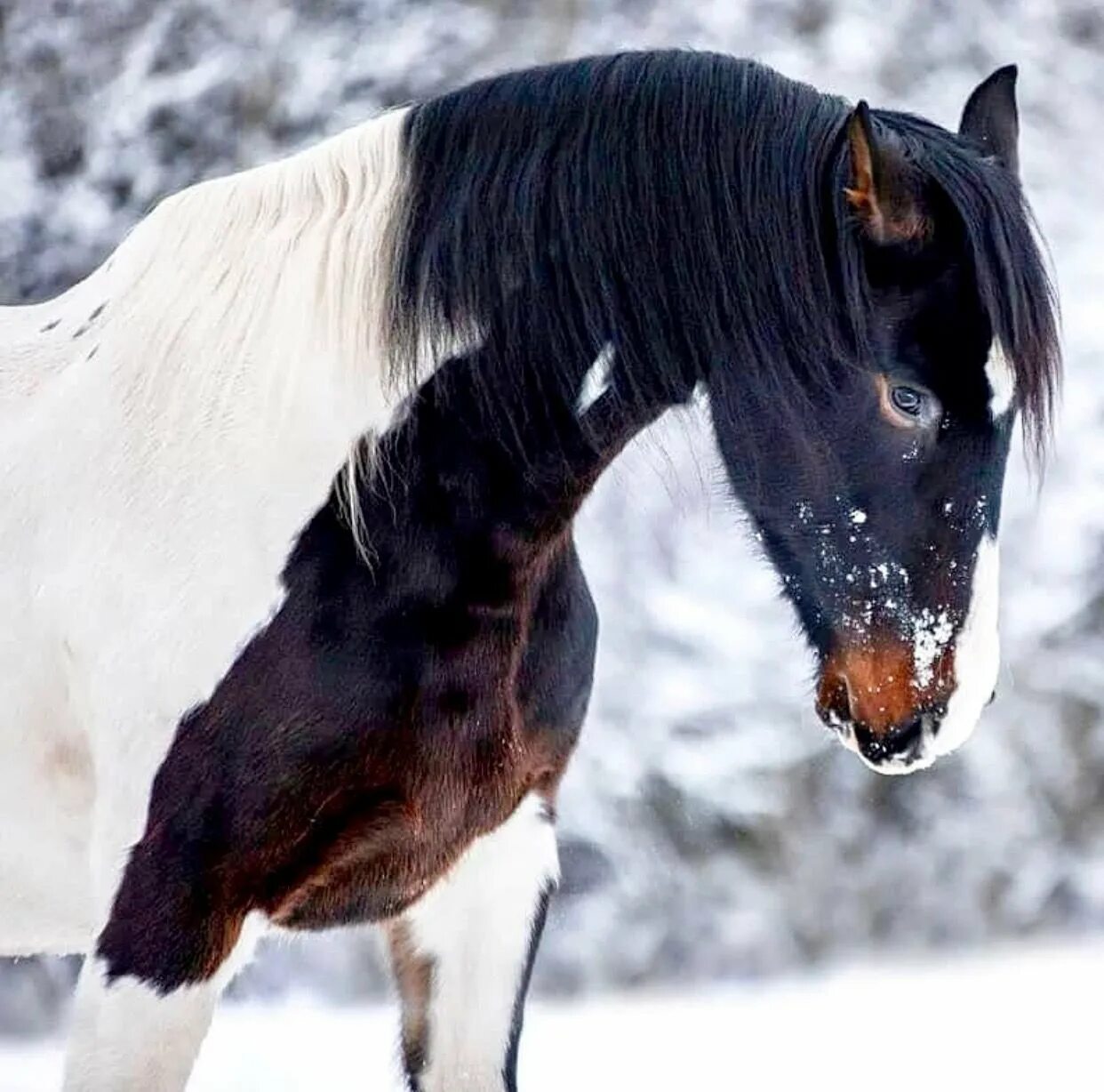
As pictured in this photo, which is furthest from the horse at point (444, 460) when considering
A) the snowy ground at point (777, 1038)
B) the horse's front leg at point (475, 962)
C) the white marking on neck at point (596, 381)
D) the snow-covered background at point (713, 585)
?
the snow-covered background at point (713, 585)

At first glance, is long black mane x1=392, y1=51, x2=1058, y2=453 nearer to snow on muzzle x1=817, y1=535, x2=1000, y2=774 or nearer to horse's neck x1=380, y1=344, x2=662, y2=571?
horse's neck x1=380, y1=344, x2=662, y2=571

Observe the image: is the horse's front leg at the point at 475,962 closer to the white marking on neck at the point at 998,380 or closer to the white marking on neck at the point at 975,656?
the white marking on neck at the point at 975,656

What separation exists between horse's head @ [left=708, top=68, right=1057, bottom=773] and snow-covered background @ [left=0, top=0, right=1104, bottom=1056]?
218 cm

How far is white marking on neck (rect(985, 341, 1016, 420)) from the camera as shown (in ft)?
5.32

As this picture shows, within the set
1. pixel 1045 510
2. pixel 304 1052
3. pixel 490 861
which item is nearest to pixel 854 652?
pixel 490 861

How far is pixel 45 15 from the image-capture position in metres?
4.47

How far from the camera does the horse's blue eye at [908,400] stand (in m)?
1.64

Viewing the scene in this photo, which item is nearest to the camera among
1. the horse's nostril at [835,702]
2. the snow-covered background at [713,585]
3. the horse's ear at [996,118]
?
the horse's nostril at [835,702]

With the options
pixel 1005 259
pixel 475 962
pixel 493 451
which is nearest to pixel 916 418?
pixel 1005 259

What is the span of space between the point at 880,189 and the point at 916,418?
0.70 ft

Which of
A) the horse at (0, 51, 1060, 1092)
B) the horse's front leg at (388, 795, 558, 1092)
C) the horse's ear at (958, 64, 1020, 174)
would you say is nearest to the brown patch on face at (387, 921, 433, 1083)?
the horse's front leg at (388, 795, 558, 1092)

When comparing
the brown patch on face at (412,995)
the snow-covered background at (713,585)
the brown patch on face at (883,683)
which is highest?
the brown patch on face at (883,683)

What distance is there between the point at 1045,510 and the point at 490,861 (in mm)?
2749

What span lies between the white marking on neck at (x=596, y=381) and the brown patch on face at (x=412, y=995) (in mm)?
673
